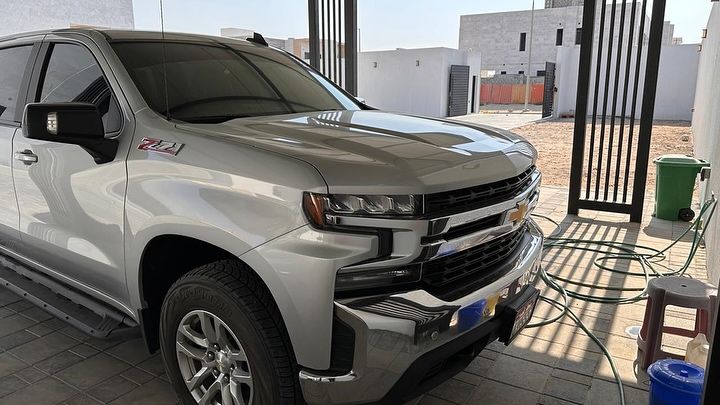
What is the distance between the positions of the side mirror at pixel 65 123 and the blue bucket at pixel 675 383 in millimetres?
2683

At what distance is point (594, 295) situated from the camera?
4316mm

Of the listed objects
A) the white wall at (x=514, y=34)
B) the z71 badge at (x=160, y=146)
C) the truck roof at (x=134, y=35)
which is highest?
the white wall at (x=514, y=34)

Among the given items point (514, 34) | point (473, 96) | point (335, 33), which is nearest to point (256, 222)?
point (335, 33)

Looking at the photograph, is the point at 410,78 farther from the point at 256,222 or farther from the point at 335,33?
the point at 256,222

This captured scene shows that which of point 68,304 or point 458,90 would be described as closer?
point 68,304

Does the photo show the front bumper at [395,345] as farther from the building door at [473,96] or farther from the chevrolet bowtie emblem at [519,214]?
the building door at [473,96]

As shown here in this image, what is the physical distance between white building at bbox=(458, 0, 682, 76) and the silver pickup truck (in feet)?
171

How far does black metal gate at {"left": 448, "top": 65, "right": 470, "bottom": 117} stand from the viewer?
2756 cm

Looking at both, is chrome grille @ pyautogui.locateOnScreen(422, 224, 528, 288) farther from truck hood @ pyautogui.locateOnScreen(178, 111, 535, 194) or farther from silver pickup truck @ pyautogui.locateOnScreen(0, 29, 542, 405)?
truck hood @ pyautogui.locateOnScreen(178, 111, 535, 194)

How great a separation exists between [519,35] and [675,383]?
186 ft

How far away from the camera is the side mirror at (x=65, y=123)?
245 centimetres

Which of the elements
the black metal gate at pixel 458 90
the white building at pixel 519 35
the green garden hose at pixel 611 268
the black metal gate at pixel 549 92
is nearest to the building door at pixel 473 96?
the black metal gate at pixel 458 90

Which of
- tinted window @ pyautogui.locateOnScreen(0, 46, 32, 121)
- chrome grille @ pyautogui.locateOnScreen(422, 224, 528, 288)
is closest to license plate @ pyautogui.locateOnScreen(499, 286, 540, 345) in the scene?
chrome grille @ pyautogui.locateOnScreen(422, 224, 528, 288)

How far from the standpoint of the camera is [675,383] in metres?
2.47
